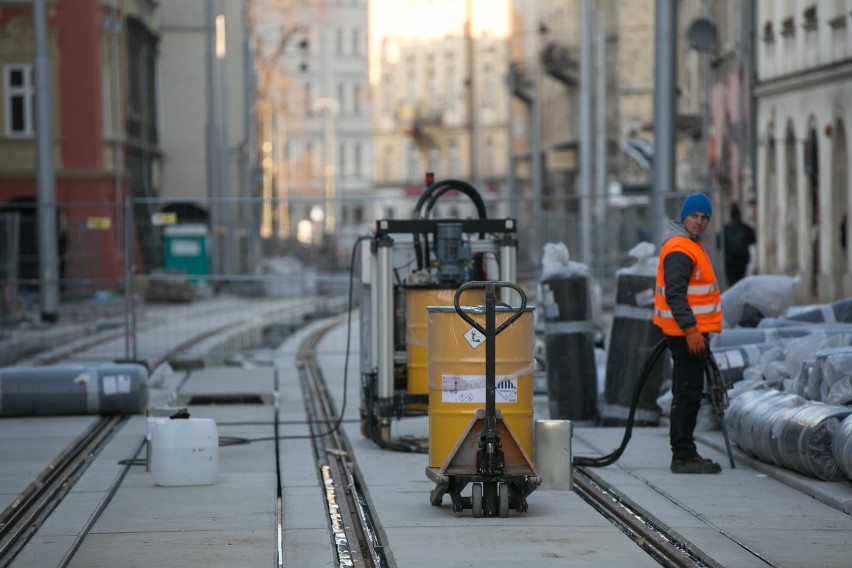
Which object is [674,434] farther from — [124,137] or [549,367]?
[124,137]

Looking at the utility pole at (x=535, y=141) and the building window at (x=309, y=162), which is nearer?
the utility pole at (x=535, y=141)

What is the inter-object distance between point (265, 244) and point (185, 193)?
70.6ft

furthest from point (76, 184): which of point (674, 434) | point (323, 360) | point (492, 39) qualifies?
point (492, 39)

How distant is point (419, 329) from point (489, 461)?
3.44m

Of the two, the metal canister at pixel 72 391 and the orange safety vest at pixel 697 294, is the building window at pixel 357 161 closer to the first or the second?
the metal canister at pixel 72 391

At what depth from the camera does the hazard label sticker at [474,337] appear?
10.7 m

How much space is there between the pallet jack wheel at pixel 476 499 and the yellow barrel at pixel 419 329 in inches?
122

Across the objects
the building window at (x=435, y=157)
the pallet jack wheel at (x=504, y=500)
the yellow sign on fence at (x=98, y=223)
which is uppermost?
the building window at (x=435, y=157)

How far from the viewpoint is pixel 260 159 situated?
77.4 meters

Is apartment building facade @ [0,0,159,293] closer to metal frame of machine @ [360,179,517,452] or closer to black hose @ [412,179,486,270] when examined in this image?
metal frame of machine @ [360,179,517,452]

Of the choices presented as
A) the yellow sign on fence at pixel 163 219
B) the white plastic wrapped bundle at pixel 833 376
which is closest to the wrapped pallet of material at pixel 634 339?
the white plastic wrapped bundle at pixel 833 376

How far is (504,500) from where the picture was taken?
10.3m

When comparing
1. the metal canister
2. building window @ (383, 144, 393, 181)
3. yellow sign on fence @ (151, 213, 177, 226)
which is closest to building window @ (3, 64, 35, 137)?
yellow sign on fence @ (151, 213, 177, 226)

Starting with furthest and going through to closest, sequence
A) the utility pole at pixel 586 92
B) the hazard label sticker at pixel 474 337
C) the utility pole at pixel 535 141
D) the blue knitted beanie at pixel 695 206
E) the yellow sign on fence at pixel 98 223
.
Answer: the utility pole at pixel 586 92 → the utility pole at pixel 535 141 → the yellow sign on fence at pixel 98 223 → the blue knitted beanie at pixel 695 206 → the hazard label sticker at pixel 474 337
